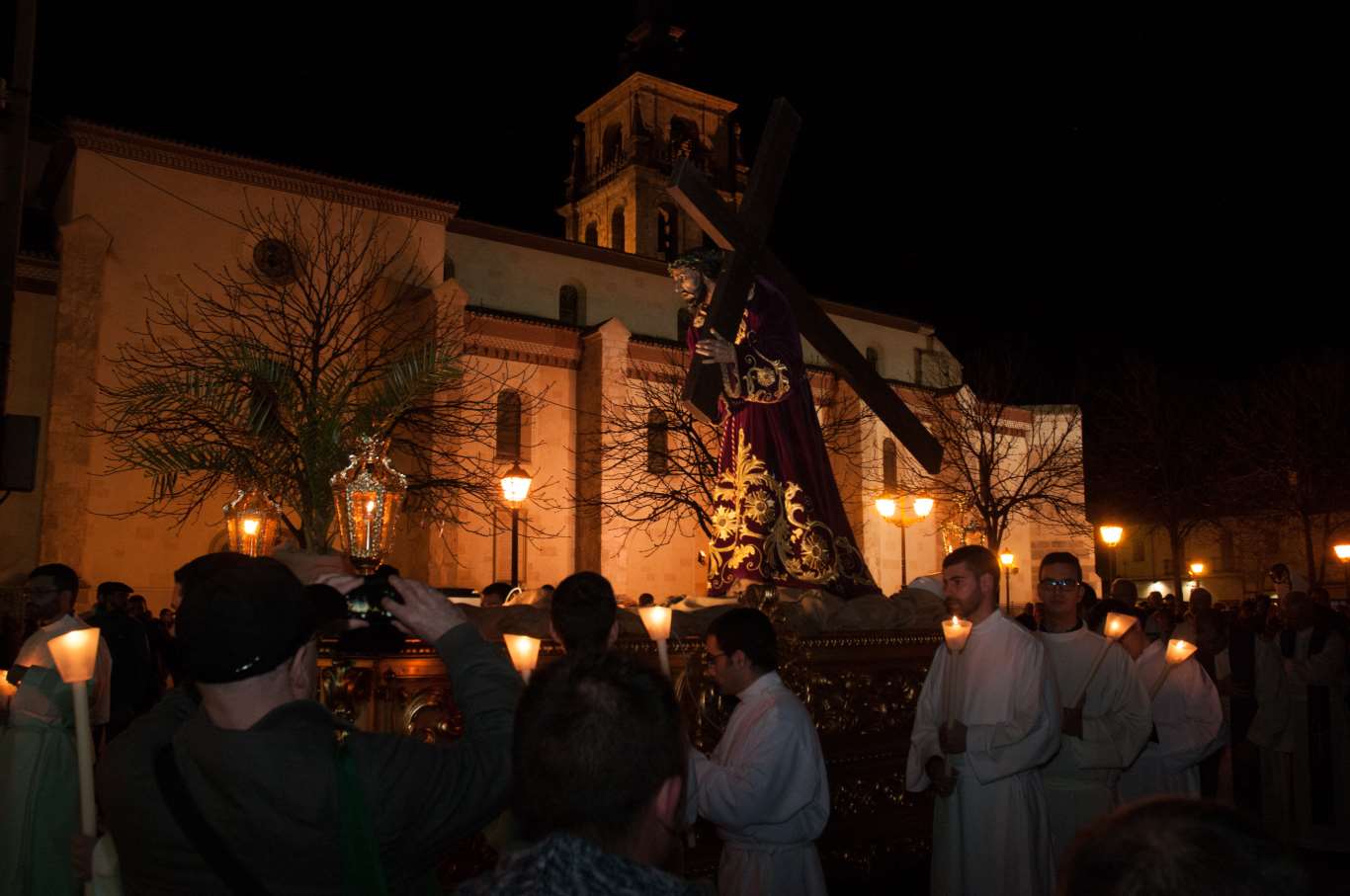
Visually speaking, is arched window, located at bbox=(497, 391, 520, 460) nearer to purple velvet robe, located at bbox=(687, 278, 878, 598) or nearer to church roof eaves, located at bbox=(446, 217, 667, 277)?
church roof eaves, located at bbox=(446, 217, 667, 277)

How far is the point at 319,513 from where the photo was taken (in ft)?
18.0

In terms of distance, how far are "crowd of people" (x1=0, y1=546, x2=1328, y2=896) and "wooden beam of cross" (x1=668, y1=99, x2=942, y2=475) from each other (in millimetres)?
3143

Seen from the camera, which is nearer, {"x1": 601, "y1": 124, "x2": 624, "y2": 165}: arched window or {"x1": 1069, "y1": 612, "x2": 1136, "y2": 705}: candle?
{"x1": 1069, "y1": 612, "x2": 1136, "y2": 705}: candle

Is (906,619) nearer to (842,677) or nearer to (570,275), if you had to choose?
(842,677)

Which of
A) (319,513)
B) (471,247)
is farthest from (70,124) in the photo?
(319,513)

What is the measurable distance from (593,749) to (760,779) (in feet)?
8.35

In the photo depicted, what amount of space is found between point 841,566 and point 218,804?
20.8 ft

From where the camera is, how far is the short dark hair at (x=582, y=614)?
443 centimetres

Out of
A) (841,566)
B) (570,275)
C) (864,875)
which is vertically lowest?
(864,875)

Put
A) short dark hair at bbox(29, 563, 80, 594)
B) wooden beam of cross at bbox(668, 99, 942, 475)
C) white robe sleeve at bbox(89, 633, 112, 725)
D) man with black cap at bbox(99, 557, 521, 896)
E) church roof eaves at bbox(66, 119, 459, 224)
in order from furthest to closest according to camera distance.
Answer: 1. church roof eaves at bbox(66, 119, 459, 224)
2. wooden beam of cross at bbox(668, 99, 942, 475)
3. white robe sleeve at bbox(89, 633, 112, 725)
4. short dark hair at bbox(29, 563, 80, 594)
5. man with black cap at bbox(99, 557, 521, 896)

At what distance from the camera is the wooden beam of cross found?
7.88 metres

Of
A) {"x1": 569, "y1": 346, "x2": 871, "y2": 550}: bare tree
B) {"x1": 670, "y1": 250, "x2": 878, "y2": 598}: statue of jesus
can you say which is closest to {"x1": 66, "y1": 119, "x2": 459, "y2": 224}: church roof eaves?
{"x1": 569, "y1": 346, "x2": 871, "y2": 550}: bare tree

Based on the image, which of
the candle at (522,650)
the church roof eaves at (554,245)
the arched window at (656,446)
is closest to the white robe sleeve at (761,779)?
the candle at (522,650)

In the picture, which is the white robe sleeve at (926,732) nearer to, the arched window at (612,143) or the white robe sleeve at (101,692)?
the white robe sleeve at (101,692)
